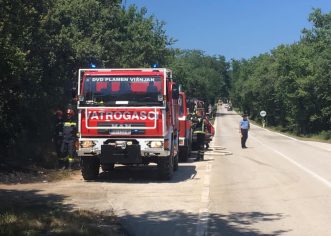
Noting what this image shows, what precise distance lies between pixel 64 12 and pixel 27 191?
47.4ft

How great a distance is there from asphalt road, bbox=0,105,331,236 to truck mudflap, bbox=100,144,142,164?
23.5 inches

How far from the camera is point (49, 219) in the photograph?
27.9 feet

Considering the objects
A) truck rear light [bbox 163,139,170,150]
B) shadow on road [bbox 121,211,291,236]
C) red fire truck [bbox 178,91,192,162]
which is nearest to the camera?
shadow on road [bbox 121,211,291,236]

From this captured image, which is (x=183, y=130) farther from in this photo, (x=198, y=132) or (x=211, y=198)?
(x=211, y=198)

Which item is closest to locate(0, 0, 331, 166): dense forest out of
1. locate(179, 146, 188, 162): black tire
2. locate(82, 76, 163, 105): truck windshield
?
locate(82, 76, 163, 105): truck windshield

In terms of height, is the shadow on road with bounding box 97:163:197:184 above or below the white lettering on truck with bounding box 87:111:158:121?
below

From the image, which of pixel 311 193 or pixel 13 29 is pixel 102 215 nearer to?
pixel 311 193

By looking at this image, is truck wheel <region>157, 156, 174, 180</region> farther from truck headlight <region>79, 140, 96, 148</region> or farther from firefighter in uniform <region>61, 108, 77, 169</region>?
firefighter in uniform <region>61, 108, 77, 169</region>

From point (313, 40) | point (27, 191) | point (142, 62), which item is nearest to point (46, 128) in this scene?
point (27, 191)

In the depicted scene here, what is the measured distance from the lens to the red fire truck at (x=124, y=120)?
13.8m

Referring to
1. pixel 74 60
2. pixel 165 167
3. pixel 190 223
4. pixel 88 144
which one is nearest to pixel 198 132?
pixel 74 60

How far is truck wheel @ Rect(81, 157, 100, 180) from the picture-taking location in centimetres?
1424

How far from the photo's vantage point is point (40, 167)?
15891 millimetres

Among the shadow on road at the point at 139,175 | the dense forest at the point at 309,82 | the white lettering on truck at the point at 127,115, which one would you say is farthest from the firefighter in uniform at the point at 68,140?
the dense forest at the point at 309,82
